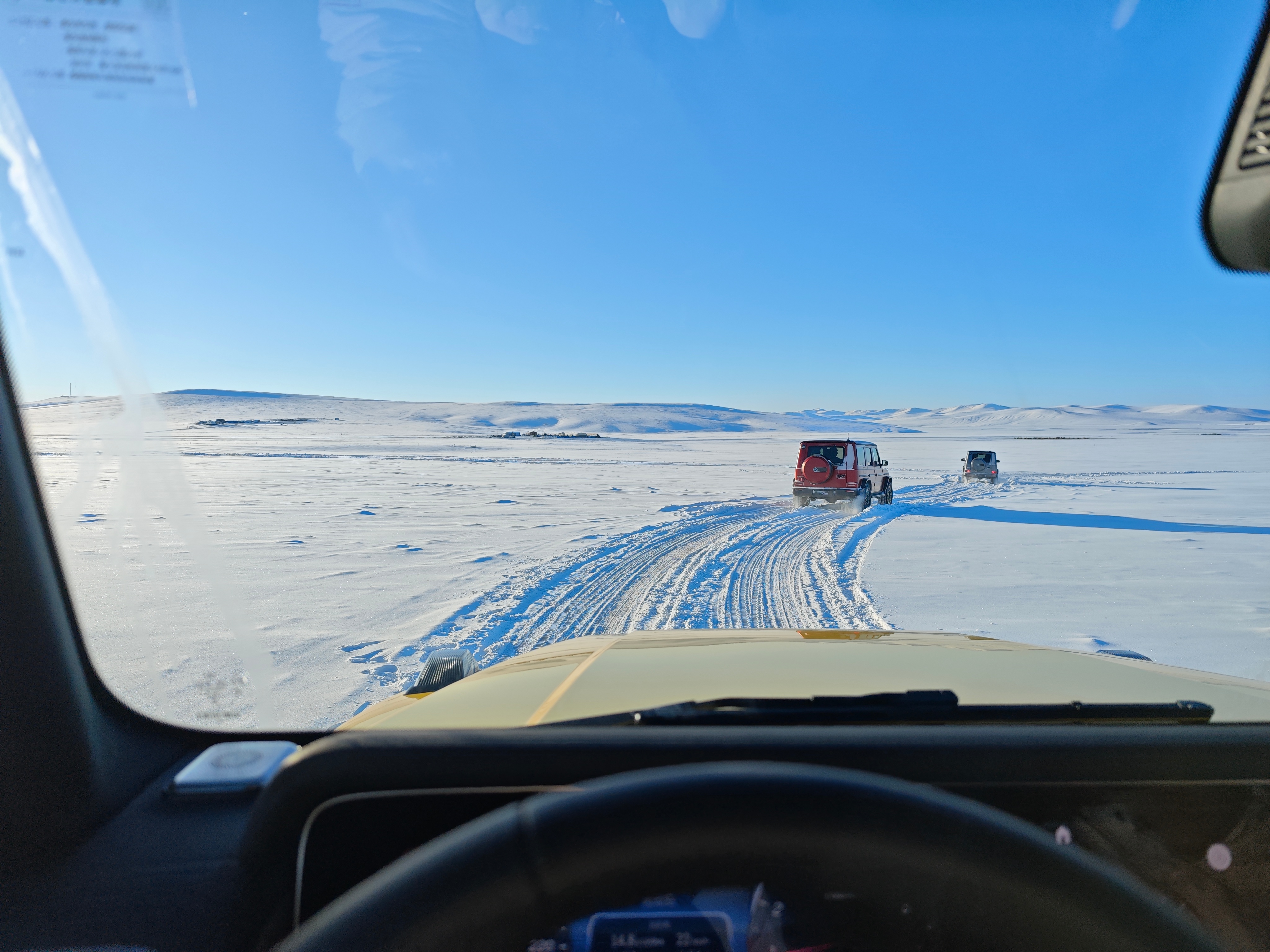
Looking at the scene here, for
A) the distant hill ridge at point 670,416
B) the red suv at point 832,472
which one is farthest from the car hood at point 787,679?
the distant hill ridge at point 670,416

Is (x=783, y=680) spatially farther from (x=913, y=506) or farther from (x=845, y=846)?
(x=913, y=506)

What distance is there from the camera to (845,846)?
2.96ft

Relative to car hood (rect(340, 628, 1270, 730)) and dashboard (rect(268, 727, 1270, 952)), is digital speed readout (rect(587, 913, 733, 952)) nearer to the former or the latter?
dashboard (rect(268, 727, 1270, 952))

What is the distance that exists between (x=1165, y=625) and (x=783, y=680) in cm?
596

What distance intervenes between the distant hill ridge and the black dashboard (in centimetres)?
8542

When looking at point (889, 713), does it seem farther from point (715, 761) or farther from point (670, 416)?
point (670, 416)

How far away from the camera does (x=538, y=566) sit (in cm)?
866

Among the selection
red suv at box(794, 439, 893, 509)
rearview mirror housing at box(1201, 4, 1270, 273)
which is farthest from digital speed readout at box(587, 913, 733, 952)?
red suv at box(794, 439, 893, 509)

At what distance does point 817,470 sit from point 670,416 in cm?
12797

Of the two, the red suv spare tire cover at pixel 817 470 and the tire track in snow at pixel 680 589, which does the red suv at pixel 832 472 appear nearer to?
the red suv spare tire cover at pixel 817 470

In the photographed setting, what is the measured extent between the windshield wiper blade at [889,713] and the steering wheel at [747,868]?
722 mm

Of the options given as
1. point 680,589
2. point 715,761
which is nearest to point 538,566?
point 680,589

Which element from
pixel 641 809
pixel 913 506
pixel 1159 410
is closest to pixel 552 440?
pixel 913 506

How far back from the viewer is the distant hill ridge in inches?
4045
